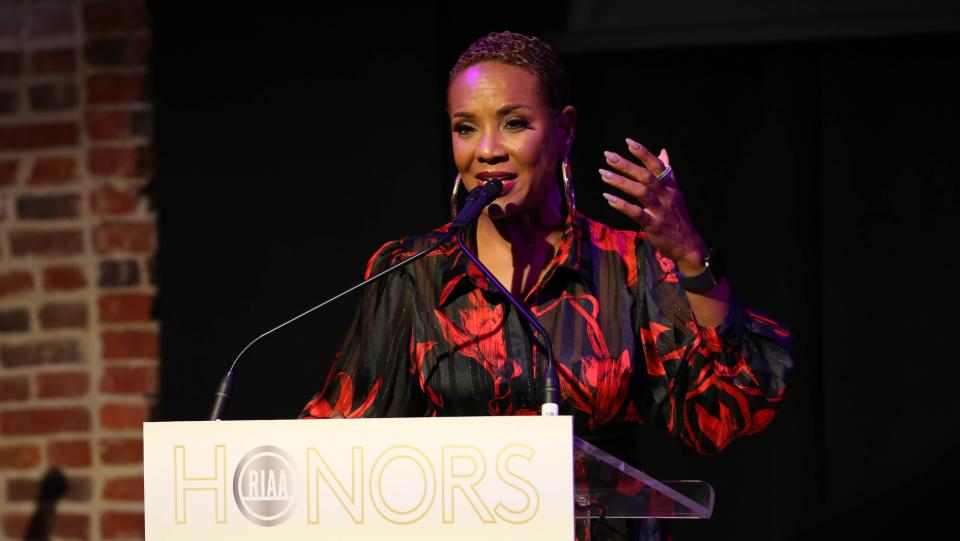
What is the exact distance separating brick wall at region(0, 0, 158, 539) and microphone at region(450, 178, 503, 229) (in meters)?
1.56

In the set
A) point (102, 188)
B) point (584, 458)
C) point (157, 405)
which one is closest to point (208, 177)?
point (102, 188)

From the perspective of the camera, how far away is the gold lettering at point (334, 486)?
1.15 metres

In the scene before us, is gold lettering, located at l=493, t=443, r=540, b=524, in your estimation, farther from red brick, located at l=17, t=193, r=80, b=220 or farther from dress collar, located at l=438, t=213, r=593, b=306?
red brick, located at l=17, t=193, r=80, b=220

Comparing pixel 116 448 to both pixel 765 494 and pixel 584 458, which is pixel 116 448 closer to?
pixel 765 494

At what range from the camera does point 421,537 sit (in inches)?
44.3

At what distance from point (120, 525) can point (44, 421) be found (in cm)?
35

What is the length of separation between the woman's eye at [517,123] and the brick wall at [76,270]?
1.44 meters

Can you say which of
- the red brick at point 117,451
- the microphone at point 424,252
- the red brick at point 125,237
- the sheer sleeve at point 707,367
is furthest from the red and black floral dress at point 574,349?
the red brick at point 117,451

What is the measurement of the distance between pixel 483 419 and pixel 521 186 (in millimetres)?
621

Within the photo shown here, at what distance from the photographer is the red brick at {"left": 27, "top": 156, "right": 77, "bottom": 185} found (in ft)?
9.12

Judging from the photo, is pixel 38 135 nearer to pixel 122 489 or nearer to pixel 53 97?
pixel 53 97

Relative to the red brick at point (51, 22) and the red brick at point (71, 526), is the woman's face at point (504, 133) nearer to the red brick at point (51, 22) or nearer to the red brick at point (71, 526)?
the red brick at point (51, 22)

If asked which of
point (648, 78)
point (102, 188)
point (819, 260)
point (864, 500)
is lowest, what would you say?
point (864, 500)

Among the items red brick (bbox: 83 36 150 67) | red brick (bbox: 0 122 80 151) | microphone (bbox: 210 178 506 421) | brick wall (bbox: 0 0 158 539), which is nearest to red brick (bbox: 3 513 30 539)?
brick wall (bbox: 0 0 158 539)
